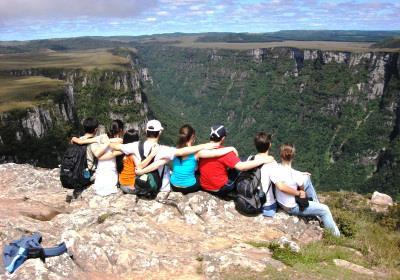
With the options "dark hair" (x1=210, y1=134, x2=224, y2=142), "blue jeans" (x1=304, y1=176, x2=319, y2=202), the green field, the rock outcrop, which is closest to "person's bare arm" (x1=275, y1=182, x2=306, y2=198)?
"blue jeans" (x1=304, y1=176, x2=319, y2=202)

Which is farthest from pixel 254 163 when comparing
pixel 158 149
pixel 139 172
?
pixel 139 172

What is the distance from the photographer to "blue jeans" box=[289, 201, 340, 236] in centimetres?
1616

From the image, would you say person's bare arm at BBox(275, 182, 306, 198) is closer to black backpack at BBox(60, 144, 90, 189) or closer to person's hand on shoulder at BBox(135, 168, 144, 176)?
person's hand on shoulder at BBox(135, 168, 144, 176)

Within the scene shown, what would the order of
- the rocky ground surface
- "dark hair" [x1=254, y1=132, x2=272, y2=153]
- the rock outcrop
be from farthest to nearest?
the rock outcrop, "dark hair" [x1=254, y1=132, x2=272, y2=153], the rocky ground surface

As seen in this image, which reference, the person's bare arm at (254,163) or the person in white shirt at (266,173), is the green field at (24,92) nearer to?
the person's bare arm at (254,163)

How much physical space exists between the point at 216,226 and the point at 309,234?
3298 mm

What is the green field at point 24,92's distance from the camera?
139875 mm

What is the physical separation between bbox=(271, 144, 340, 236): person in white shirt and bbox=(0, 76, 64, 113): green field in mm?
128758

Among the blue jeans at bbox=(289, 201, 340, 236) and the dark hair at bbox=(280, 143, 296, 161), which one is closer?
the dark hair at bbox=(280, 143, 296, 161)

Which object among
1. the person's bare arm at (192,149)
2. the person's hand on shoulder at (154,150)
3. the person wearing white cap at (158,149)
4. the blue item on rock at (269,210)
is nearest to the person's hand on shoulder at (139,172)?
the person wearing white cap at (158,149)

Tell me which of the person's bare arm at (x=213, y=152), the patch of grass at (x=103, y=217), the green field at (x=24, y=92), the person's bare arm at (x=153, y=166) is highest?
the person's bare arm at (x=213, y=152)

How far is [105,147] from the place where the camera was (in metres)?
17.4

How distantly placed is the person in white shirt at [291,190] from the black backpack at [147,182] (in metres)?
4.39

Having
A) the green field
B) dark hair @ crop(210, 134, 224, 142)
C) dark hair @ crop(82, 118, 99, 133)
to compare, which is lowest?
the green field
